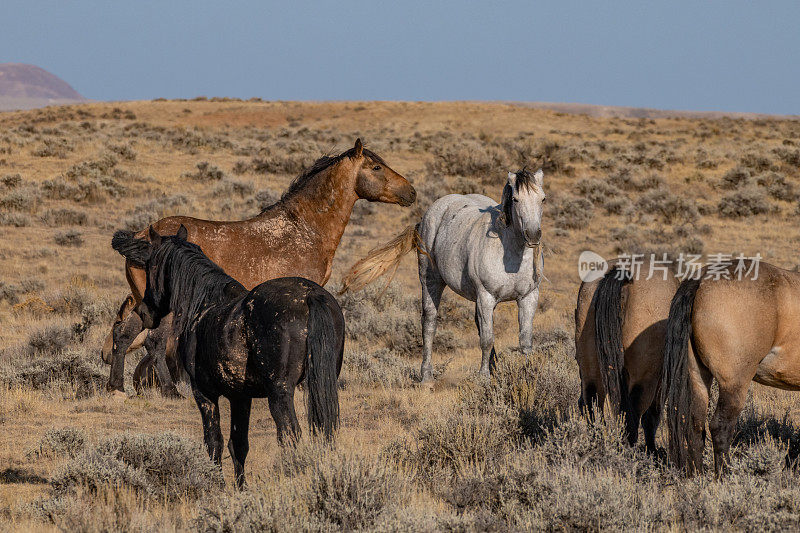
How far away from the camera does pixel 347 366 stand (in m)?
9.39

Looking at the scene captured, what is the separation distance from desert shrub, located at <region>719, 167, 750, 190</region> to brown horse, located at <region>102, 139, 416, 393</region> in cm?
2043

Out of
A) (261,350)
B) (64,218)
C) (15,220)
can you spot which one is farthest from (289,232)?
(15,220)

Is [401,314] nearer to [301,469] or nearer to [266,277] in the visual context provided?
[266,277]

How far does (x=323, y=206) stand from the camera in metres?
7.70

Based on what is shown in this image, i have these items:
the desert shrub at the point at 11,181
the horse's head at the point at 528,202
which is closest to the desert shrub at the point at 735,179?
the horse's head at the point at 528,202

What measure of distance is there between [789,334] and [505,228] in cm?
378

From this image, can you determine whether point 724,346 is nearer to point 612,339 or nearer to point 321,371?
point 612,339

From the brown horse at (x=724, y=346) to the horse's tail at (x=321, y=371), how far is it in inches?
80.3

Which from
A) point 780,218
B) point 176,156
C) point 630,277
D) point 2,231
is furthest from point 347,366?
point 176,156

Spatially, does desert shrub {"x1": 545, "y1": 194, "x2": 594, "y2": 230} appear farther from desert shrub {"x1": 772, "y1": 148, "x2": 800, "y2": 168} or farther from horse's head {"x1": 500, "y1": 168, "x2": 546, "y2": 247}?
horse's head {"x1": 500, "y1": 168, "x2": 546, "y2": 247}

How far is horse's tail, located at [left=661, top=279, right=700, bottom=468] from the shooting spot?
15.3 feet

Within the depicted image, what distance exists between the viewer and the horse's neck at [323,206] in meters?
7.62

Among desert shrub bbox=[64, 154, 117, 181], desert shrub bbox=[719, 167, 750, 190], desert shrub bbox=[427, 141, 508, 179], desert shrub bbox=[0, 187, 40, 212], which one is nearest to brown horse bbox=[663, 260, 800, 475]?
desert shrub bbox=[0, 187, 40, 212]

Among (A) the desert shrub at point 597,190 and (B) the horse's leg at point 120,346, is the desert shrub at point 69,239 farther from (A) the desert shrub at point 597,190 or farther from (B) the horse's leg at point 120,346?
(A) the desert shrub at point 597,190
